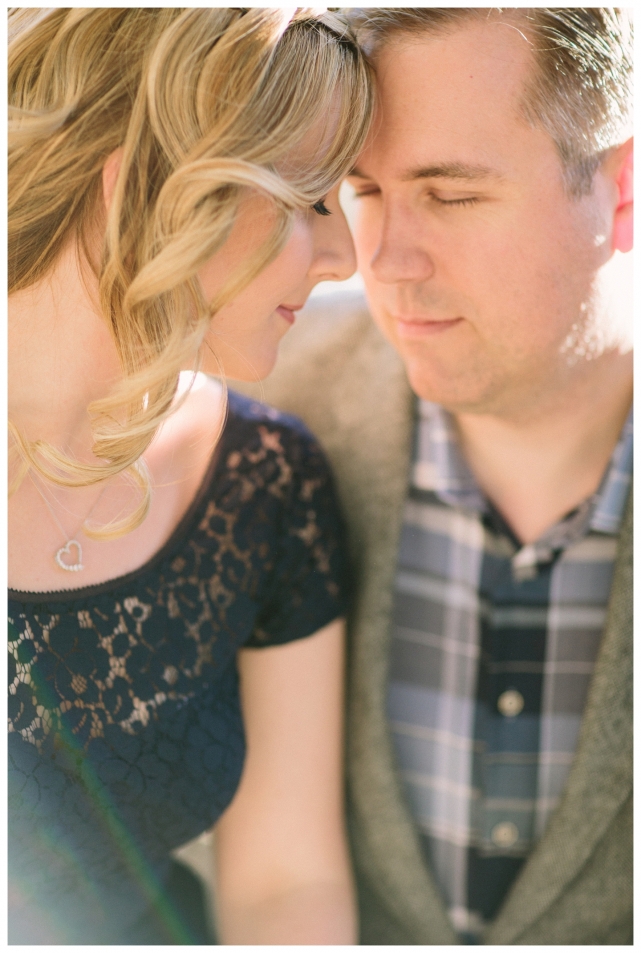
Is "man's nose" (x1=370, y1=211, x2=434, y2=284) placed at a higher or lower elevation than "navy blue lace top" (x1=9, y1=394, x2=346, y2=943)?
higher

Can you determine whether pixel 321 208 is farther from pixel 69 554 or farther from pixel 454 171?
pixel 69 554

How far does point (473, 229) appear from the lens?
104cm

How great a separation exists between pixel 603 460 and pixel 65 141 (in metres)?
0.87

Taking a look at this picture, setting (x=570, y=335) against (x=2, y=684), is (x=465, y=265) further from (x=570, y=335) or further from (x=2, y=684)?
(x=2, y=684)

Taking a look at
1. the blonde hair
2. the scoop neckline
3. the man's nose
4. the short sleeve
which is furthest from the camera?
the short sleeve

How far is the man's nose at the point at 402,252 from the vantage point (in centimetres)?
106

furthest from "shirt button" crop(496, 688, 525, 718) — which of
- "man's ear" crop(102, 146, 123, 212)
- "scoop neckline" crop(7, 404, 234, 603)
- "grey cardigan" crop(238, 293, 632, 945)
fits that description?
"man's ear" crop(102, 146, 123, 212)

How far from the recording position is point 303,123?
0.85 m

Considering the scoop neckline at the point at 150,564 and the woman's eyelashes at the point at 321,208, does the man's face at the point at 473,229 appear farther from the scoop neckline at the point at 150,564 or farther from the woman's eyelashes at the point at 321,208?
the scoop neckline at the point at 150,564

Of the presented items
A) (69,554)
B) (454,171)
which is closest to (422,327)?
(454,171)

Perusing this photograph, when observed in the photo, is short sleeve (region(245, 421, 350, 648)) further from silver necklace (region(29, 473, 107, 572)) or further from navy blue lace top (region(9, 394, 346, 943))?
silver necklace (region(29, 473, 107, 572))

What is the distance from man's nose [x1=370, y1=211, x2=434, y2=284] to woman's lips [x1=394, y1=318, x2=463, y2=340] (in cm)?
7

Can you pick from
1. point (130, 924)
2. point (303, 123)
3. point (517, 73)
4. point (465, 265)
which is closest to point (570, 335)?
point (465, 265)

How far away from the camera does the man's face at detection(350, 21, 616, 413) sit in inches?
38.3
